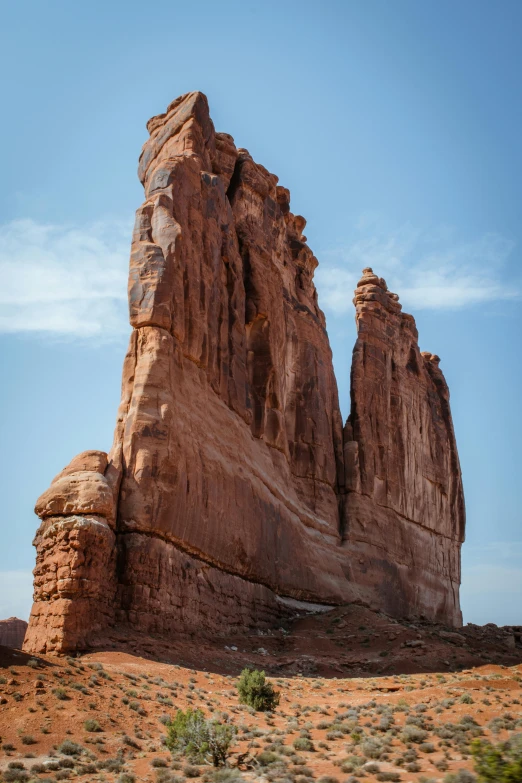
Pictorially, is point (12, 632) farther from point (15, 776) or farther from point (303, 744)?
point (15, 776)

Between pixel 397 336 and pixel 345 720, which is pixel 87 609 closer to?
pixel 345 720

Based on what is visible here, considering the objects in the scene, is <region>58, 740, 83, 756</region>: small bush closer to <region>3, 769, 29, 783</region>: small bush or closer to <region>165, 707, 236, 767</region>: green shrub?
<region>3, 769, 29, 783</region>: small bush

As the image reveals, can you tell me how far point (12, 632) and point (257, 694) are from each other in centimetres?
3695

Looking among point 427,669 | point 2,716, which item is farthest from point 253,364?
point 2,716

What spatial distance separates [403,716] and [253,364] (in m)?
22.0

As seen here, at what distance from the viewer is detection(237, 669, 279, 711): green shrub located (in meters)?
18.7

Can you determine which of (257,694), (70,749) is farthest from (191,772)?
(257,694)

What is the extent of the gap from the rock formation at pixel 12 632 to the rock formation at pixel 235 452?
68.4ft

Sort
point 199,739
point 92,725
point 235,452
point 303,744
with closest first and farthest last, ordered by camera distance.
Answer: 1. point 199,739
2. point 303,744
3. point 92,725
4. point 235,452

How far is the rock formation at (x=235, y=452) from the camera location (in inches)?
963

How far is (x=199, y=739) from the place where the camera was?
1390 cm

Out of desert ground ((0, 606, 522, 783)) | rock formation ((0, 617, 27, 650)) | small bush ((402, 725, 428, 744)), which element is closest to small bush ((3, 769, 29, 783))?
desert ground ((0, 606, 522, 783))

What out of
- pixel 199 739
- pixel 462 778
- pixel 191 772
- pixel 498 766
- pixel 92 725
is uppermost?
pixel 92 725

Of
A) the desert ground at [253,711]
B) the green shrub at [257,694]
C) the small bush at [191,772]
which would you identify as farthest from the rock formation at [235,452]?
the small bush at [191,772]
